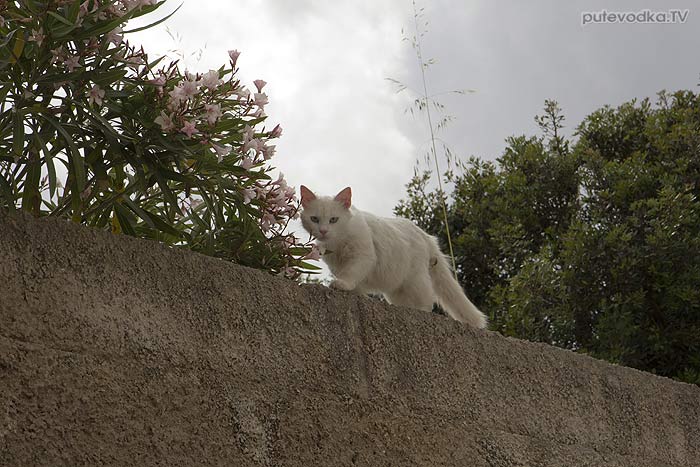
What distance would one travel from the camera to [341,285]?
7.90ft

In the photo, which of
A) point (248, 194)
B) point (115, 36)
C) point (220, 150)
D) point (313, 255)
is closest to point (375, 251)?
point (313, 255)

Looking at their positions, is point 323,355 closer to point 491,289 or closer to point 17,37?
point 17,37

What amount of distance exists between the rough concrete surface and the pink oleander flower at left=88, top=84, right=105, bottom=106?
29 centimetres

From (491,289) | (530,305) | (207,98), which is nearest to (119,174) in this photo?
(207,98)

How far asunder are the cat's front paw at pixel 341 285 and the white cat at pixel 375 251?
81 mm

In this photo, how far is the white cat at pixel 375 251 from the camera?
2.66 m

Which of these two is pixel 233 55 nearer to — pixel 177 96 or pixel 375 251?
pixel 177 96

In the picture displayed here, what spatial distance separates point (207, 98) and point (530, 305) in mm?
3830

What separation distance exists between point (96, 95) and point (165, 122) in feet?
0.50

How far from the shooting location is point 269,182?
2.26 metres

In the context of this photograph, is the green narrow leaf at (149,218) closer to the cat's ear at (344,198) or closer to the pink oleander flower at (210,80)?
the pink oleander flower at (210,80)

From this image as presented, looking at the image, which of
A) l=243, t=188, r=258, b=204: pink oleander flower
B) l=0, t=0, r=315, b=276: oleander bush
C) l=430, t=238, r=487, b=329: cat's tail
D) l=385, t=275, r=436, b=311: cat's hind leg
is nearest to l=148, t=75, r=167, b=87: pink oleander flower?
l=0, t=0, r=315, b=276: oleander bush

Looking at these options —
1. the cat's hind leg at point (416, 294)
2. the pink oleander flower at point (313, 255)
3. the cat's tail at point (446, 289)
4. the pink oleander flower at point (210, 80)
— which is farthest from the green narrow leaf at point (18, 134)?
the cat's tail at point (446, 289)

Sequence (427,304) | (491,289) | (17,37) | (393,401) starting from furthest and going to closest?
(491,289) < (427,304) < (393,401) < (17,37)
